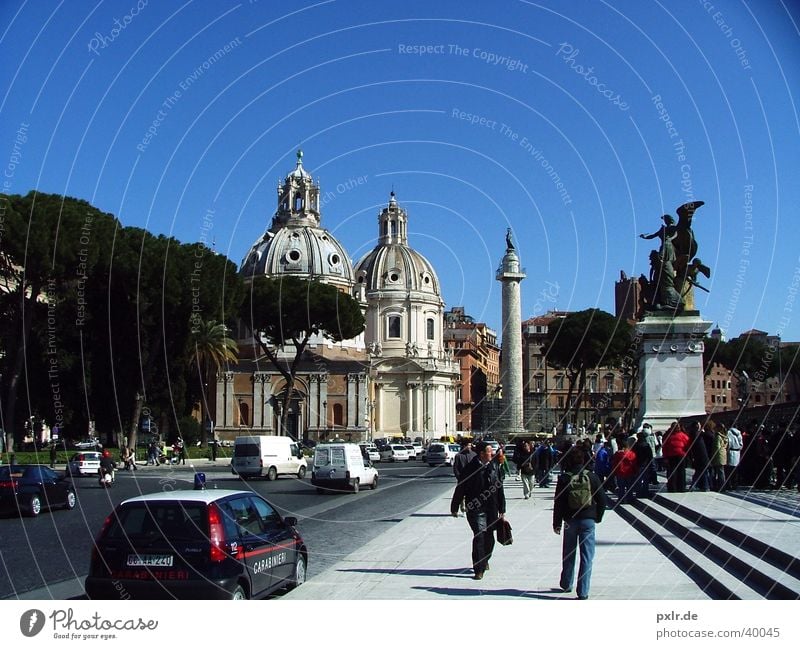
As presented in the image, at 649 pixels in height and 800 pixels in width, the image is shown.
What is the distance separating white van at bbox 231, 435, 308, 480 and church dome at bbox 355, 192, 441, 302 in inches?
3270

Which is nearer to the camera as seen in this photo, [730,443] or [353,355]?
[730,443]

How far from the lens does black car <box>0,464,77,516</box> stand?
22156 mm

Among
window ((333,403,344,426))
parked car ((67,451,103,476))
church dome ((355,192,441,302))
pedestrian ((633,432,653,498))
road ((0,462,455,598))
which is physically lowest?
road ((0,462,455,598))

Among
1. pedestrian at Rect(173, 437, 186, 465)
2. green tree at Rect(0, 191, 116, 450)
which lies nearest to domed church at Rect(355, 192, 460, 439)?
pedestrian at Rect(173, 437, 186, 465)

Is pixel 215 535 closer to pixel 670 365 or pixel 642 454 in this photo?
pixel 642 454

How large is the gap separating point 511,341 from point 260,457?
54655 mm

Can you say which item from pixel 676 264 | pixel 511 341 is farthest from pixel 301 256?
pixel 676 264

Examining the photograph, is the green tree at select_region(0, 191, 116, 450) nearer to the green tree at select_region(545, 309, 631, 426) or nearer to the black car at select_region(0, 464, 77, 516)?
the black car at select_region(0, 464, 77, 516)

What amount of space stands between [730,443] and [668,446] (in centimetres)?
203

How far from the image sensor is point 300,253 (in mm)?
116188

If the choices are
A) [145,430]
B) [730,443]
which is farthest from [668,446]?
[145,430]

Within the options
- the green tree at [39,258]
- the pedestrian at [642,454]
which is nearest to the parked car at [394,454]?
the green tree at [39,258]
